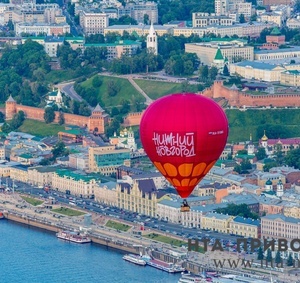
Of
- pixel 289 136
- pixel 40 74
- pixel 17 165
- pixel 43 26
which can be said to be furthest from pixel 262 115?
pixel 43 26

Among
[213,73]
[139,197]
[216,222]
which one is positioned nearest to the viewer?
[216,222]

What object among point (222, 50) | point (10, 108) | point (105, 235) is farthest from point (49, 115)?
point (105, 235)

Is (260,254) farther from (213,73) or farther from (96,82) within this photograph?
(96,82)

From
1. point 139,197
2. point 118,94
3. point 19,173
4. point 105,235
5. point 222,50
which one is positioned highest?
point 222,50

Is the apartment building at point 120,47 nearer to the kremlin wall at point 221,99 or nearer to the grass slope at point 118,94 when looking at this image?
the grass slope at point 118,94

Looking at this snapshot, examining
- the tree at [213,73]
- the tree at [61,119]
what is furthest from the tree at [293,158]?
the tree at [61,119]

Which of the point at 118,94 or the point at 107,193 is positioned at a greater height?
the point at 118,94
